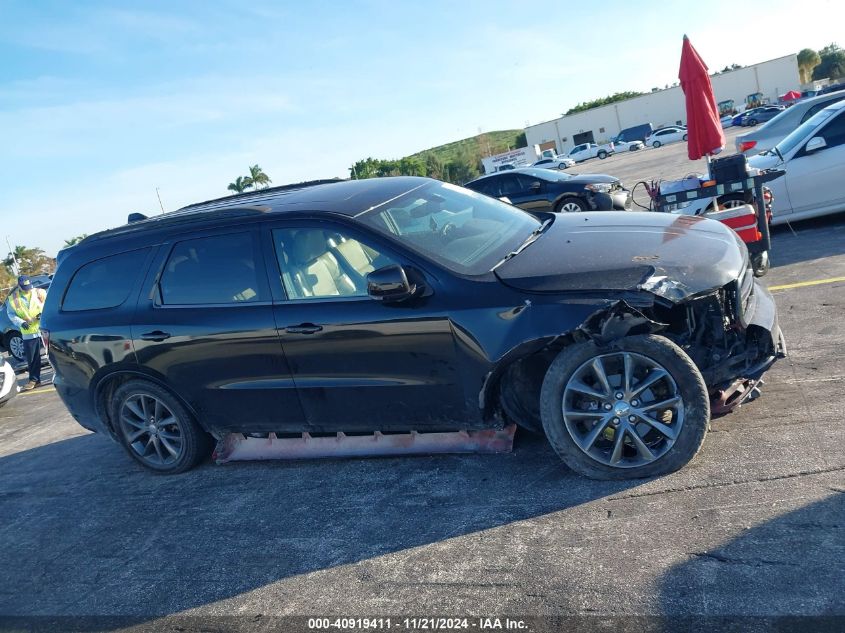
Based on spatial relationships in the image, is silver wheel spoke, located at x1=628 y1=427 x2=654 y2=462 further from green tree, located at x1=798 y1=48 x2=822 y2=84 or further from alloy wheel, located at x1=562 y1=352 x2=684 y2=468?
green tree, located at x1=798 y1=48 x2=822 y2=84

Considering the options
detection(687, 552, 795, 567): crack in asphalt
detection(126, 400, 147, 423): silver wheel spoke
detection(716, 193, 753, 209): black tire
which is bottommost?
detection(687, 552, 795, 567): crack in asphalt

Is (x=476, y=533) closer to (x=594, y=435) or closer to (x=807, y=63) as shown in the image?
(x=594, y=435)

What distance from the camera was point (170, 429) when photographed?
524 centimetres

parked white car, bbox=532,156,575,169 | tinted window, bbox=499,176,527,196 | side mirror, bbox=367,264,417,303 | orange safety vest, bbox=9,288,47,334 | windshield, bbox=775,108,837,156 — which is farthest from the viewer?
parked white car, bbox=532,156,575,169

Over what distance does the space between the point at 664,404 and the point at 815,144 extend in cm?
670

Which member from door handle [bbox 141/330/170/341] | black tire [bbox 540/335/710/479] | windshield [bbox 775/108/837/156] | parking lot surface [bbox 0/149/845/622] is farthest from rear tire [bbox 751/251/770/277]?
door handle [bbox 141/330/170/341]

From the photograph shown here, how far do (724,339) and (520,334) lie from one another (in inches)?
46.1

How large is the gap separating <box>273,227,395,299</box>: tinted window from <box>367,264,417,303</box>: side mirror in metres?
0.23

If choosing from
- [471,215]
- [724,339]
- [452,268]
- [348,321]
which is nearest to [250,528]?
[348,321]

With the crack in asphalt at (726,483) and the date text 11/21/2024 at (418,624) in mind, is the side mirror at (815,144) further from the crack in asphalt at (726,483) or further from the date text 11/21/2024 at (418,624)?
the date text 11/21/2024 at (418,624)

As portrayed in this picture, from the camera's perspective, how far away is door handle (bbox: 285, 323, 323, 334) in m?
4.28

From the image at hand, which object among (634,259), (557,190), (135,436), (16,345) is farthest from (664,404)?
(16,345)

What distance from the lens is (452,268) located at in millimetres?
4027

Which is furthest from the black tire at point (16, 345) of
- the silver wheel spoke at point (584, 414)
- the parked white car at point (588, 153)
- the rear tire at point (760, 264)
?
the parked white car at point (588, 153)
